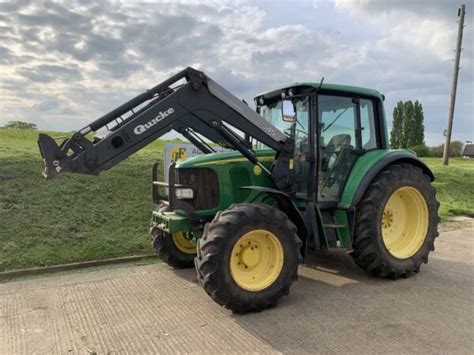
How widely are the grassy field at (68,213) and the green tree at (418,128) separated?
52820 millimetres

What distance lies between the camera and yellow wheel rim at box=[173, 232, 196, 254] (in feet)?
20.2

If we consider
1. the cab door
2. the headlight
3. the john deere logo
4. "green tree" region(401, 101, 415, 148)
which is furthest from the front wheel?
"green tree" region(401, 101, 415, 148)

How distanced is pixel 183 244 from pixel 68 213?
114 inches

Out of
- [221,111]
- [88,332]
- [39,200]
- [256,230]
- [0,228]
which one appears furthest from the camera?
[39,200]

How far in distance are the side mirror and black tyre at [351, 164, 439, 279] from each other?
54.3 inches

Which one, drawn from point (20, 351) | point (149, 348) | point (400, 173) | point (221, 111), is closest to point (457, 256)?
point (400, 173)

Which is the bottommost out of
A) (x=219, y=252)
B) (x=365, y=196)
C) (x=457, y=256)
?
(x=457, y=256)

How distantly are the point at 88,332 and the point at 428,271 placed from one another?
4677mm

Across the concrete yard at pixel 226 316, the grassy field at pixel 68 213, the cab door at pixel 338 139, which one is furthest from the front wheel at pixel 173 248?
the cab door at pixel 338 139

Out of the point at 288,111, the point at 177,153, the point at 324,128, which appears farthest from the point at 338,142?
the point at 177,153

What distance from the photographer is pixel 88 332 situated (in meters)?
4.16

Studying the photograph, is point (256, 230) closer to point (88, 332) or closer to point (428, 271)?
point (88, 332)

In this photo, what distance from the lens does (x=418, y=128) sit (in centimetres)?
6022

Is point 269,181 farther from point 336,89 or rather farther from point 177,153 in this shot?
point 177,153
